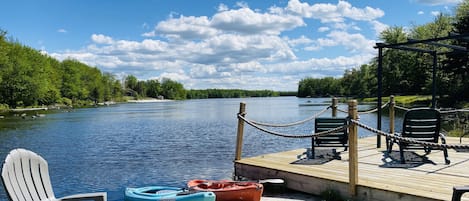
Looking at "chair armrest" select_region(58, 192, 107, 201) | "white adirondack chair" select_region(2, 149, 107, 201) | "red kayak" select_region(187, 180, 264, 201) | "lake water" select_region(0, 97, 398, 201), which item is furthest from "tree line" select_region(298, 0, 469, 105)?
"white adirondack chair" select_region(2, 149, 107, 201)

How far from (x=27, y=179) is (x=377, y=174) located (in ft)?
16.2

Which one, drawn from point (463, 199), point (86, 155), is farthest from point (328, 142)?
point (86, 155)

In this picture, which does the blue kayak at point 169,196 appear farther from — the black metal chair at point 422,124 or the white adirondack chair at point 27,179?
the black metal chair at point 422,124

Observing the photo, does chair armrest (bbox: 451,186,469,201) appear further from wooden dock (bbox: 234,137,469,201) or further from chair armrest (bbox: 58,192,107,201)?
chair armrest (bbox: 58,192,107,201)

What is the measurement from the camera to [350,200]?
19.2ft

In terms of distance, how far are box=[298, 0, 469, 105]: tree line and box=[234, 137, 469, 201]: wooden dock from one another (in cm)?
1224

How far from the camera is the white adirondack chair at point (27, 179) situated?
3576mm

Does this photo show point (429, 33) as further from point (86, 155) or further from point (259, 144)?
point (86, 155)

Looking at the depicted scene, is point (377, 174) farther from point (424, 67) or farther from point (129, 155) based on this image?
point (424, 67)

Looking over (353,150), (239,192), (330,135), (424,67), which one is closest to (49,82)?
(424,67)

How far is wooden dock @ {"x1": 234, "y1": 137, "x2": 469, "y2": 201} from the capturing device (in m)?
5.48

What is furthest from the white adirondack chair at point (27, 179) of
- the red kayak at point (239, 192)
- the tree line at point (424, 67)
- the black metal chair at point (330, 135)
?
the tree line at point (424, 67)

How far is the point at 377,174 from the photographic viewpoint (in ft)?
21.2

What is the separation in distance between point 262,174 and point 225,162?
6211 mm
